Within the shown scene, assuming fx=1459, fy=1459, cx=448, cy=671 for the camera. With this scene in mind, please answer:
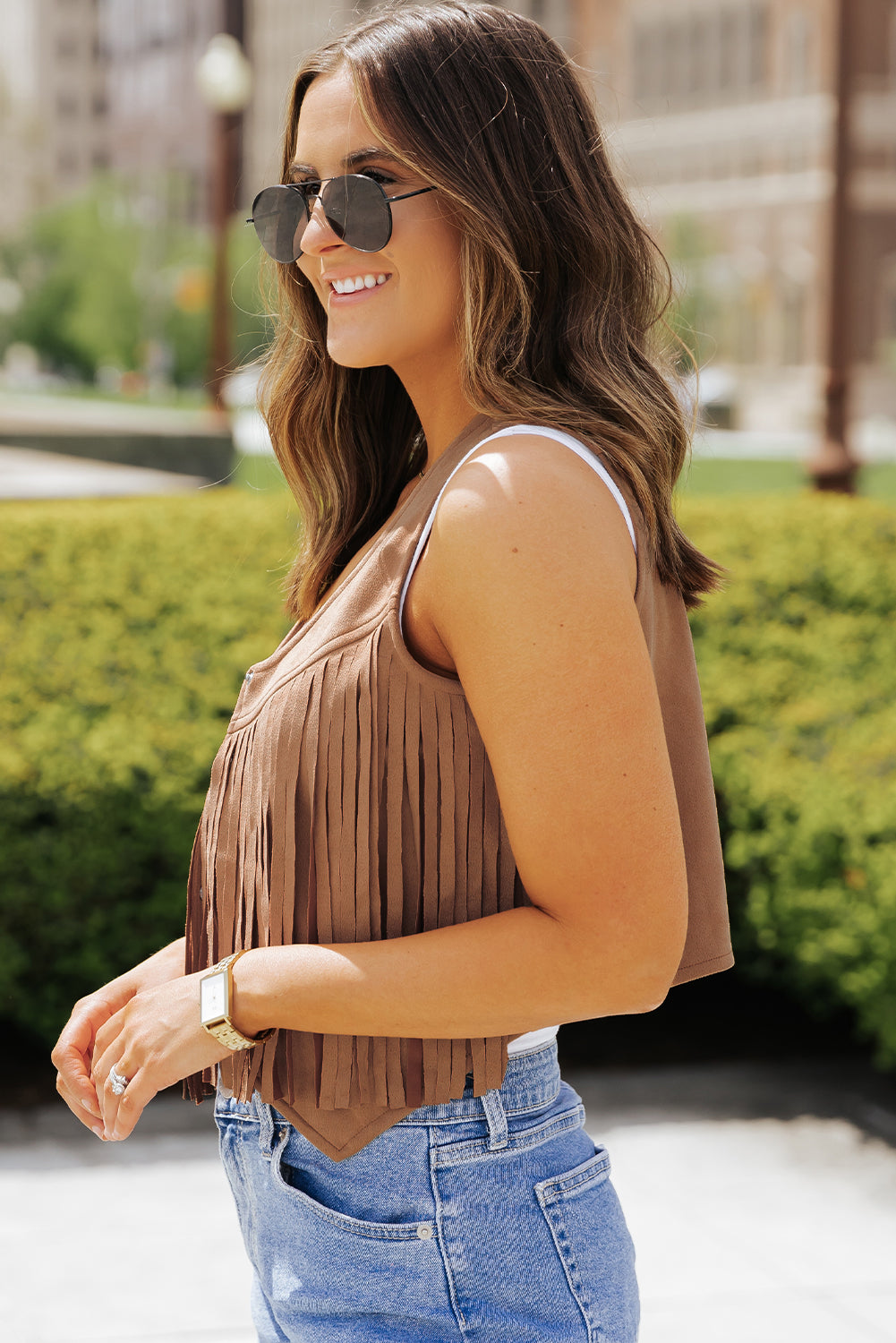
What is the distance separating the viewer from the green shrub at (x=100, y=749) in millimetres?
4156

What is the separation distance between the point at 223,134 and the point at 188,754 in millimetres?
12773

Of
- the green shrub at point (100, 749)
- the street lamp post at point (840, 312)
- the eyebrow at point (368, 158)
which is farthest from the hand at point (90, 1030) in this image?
the street lamp post at point (840, 312)

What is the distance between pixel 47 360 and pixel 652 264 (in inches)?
3339

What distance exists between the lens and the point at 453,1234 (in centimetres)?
136

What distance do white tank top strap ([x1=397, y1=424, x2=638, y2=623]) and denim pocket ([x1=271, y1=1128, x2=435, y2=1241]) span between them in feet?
1.83

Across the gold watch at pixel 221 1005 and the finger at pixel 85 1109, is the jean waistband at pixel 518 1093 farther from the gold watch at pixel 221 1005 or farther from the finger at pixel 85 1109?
the finger at pixel 85 1109

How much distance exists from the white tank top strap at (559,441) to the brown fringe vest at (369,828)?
12 mm

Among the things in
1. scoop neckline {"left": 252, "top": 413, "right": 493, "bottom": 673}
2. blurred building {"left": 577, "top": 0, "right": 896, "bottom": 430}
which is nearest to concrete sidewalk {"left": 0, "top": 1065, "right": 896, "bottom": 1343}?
scoop neckline {"left": 252, "top": 413, "right": 493, "bottom": 673}

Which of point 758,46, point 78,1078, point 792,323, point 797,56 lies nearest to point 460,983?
point 78,1078

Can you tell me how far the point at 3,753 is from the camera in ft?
13.6

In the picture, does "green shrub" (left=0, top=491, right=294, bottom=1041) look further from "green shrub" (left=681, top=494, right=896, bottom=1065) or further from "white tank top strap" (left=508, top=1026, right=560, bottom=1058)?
"white tank top strap" (left=508, top=1026, right=560, bottom=1058)

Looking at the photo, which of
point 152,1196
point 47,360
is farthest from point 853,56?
point 47,360

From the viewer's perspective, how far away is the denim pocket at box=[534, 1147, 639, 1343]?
1.37 meters

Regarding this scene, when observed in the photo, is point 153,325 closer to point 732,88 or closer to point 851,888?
point 732,88
